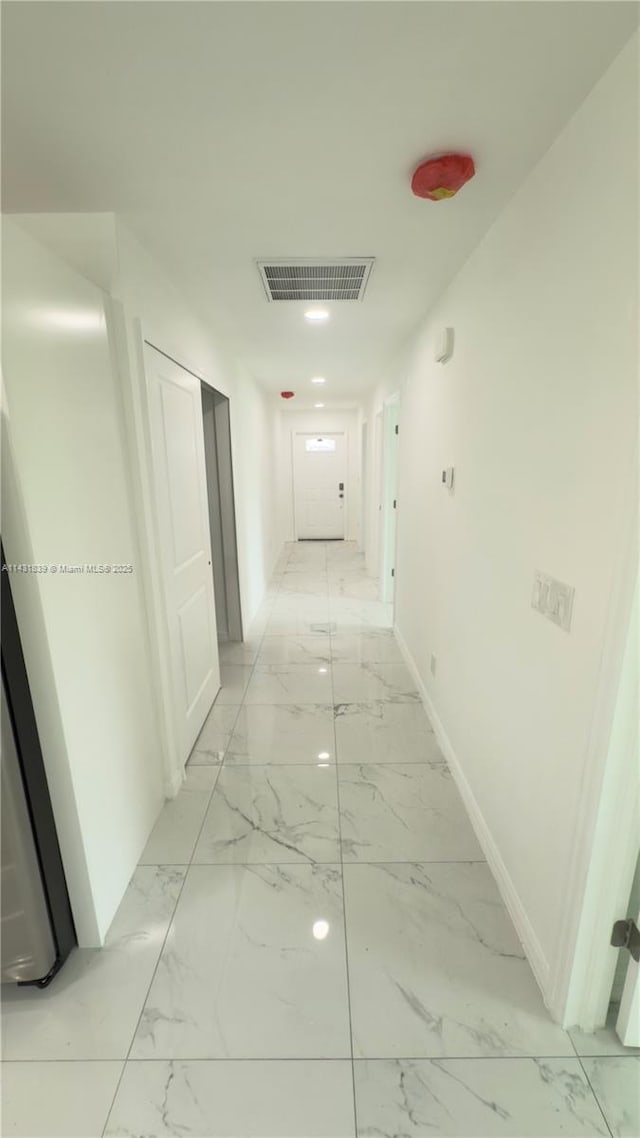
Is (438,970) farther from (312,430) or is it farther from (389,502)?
(312,430)

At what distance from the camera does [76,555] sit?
1.31 meters

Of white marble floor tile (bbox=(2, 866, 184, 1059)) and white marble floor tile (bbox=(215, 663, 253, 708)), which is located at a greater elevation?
white marble floor tile (bbox=(215, 663, 253, 708))

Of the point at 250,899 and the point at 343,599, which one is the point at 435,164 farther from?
the point at 343,599

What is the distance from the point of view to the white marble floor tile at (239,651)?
3.40 meters

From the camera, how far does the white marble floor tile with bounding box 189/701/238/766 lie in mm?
2277

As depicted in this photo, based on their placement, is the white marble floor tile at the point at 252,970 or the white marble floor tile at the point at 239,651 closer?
the white marble floor tile at the point at 252,970

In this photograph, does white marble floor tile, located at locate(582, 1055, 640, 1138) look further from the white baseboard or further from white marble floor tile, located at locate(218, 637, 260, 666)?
white marble floor tile, located at locate(218, 637, 260, 666)

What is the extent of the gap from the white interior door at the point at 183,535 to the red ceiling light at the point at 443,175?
3.74 ft

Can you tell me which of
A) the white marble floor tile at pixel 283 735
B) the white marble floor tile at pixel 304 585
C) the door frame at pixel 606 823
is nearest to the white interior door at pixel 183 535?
the white marble floor tile at pixel 283 735

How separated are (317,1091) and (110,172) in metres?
2.60

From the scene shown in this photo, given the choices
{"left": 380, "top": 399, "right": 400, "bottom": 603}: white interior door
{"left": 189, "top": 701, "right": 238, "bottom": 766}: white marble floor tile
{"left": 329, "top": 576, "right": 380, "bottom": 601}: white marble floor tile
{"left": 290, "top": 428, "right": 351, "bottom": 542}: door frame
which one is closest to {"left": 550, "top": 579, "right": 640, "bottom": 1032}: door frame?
{"left": 189, "top": 701, "right": 238, "bottom": 766}: white marble floor tile

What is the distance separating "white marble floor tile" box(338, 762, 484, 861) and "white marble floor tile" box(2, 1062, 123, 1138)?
0.91 metres

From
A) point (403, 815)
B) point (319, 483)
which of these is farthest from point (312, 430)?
point (403, 815)

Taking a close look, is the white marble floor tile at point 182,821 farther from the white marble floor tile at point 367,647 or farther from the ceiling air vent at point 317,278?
the ceiling air vent at point 317,278
